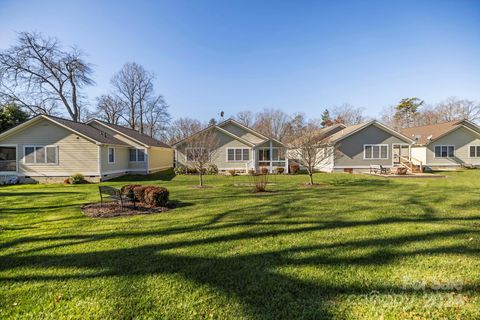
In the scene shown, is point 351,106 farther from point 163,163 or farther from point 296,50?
point 163,163

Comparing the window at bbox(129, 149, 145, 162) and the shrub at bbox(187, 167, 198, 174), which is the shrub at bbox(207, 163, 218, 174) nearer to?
the shrub at bbox(187, 167, 198, 174)

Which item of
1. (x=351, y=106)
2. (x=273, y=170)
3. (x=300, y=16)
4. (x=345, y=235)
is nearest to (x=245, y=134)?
(x=273, y=170)

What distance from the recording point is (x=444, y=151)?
83.2 feet

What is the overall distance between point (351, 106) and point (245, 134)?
3911 cm

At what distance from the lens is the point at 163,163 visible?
28234mm

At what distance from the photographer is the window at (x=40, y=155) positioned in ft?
55.1

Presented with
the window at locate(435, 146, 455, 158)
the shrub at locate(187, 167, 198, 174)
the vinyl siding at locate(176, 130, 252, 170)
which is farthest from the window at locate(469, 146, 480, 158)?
the shrub at locate(187, 167, 198, 174)

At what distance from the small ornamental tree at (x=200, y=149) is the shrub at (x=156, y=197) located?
5414 millimetres

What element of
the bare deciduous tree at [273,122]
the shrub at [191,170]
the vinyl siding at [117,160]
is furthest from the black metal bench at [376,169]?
the bare deciduous tree at [273,122]

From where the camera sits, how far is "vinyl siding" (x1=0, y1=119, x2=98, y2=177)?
16766mm

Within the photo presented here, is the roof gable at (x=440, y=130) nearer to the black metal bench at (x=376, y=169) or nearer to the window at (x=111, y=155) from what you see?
the black metal bench at (x=376, y=169)

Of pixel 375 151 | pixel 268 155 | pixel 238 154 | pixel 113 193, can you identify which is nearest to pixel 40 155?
pixel 113 193

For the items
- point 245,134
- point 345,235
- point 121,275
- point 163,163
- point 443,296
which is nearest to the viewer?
point 443,296

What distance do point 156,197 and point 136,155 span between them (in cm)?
1583
